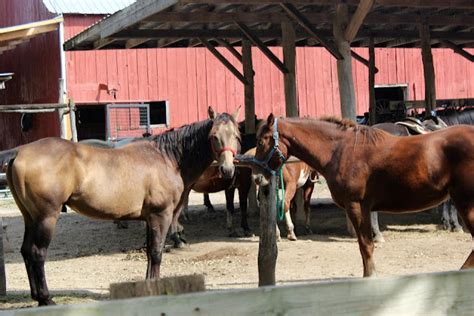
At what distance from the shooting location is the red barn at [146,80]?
68.9ft

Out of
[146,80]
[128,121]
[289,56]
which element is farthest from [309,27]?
[146,80]

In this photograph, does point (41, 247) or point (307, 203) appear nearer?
point (41, 247)

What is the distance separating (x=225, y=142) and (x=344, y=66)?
4.01 meters

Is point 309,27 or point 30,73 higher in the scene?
point 30,73

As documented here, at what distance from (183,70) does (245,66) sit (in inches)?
299

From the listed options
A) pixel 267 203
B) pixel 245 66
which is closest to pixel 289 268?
pixel 267 203

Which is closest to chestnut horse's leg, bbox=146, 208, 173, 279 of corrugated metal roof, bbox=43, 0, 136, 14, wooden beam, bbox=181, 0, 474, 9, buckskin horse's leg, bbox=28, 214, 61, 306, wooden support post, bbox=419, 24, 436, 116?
buckskin horse's leg, bbox=28, 214, 61, 306

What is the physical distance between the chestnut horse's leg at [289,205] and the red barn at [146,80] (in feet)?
28.9

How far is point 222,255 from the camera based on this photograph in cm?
1030

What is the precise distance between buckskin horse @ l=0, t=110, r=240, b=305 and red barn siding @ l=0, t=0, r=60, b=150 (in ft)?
45.9

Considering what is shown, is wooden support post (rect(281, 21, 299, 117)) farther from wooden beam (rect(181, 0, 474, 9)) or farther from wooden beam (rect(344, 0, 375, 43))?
wooden beam (rect(344, 0, 375, 43))

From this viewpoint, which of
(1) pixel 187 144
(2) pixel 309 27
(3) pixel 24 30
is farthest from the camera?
(3) pixel 24 30

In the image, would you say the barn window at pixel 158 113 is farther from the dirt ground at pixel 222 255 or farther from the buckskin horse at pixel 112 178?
the buckskin horse at pixel 112 178

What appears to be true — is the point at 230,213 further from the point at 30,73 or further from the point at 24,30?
the point at 30,73
